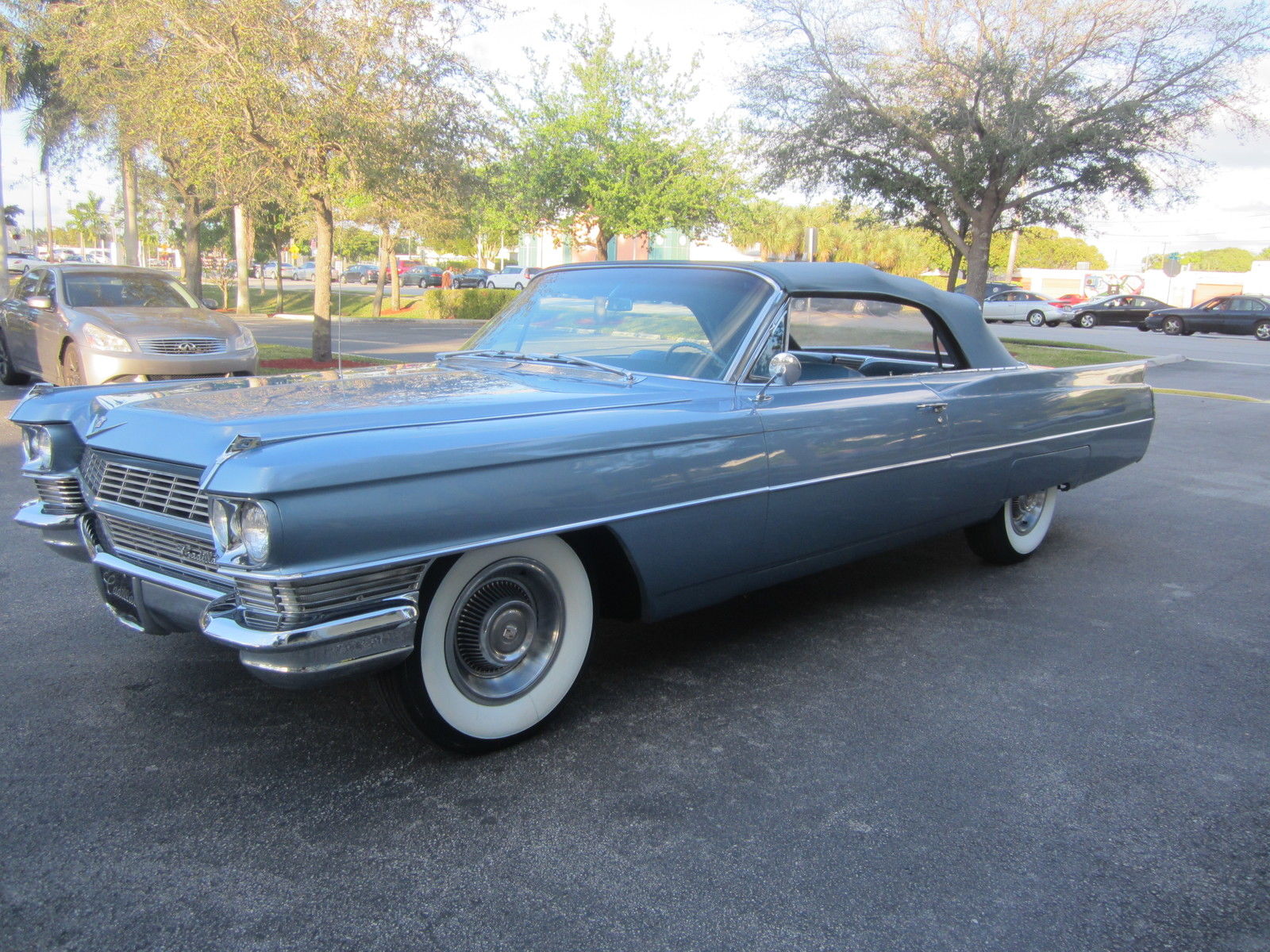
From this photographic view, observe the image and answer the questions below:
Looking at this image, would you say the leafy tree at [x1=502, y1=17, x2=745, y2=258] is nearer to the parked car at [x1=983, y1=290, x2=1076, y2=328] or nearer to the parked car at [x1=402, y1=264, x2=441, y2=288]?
the parked car at [x1=983, y1=290, x2=1076, y2=328]

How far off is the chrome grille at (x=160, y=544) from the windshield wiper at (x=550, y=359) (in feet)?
5.12

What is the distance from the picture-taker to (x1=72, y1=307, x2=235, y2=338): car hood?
9.11 m

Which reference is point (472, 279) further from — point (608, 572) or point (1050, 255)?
point (1050, 255)

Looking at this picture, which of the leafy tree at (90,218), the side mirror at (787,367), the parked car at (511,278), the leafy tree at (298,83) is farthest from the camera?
the leafy tree at (90,218)

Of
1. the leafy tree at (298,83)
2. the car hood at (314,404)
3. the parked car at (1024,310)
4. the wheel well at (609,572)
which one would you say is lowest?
the wheel well at (609,572)

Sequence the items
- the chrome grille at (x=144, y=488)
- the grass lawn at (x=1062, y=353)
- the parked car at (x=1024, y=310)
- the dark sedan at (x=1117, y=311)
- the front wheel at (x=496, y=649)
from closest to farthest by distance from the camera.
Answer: the chrome grille at (x=144, y=488), the front wheel at (x=496, y=649), the grass lawn at (x=1062, y=353), the dark sedan at (x=1117, y=311), the parked car at (x=1024, y=310)

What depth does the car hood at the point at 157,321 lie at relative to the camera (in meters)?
9.11

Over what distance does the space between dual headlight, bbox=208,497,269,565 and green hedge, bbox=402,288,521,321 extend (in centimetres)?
2853

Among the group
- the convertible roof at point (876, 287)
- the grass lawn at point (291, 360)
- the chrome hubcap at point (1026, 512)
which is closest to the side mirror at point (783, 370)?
the convertible roof at point (876, 287)

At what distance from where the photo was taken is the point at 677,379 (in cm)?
354

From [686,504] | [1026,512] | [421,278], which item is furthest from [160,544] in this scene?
[421,278]

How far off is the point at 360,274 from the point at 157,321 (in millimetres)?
52790

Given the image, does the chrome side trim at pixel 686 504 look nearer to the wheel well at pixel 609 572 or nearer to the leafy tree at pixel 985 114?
the wheel well at pixel 609 572

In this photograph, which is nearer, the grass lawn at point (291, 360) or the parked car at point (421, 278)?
the grass lawn at point (291, 360)
